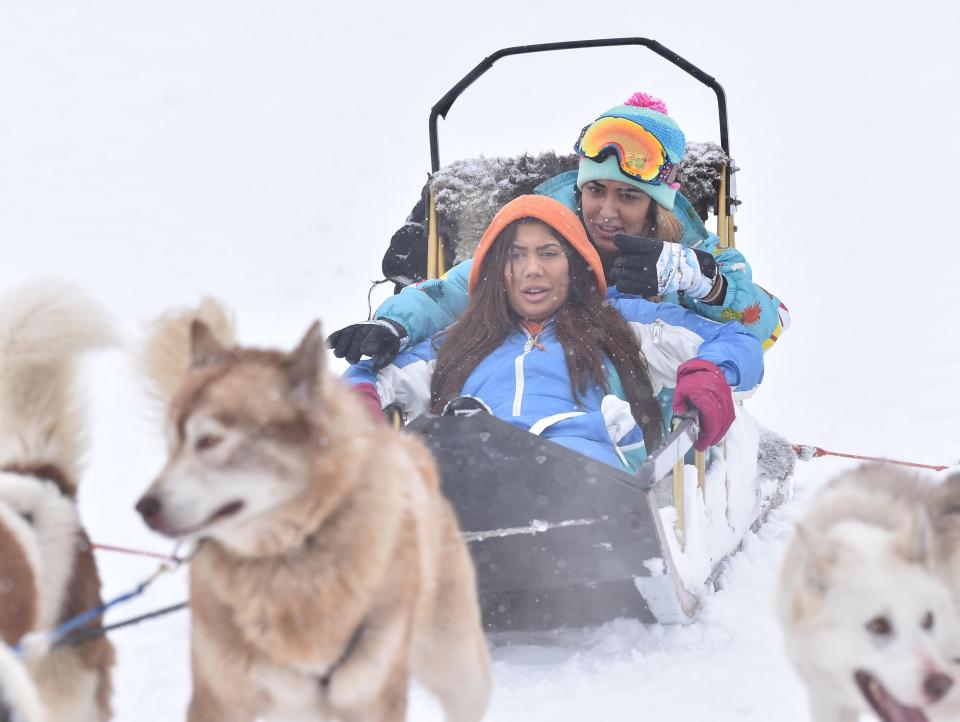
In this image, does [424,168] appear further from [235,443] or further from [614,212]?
[235,443]

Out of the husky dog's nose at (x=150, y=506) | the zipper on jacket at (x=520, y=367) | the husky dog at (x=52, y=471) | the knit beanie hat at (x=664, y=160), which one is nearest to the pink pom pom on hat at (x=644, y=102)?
the knit beanie hat at (x=664, y=160)

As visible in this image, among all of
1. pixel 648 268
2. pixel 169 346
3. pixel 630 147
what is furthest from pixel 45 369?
pixel 630 147

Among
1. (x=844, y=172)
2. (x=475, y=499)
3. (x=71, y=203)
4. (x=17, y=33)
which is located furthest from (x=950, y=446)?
(x=17, y=33)

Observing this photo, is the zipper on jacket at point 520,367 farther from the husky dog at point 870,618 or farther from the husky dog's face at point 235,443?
the husky dog's face at point 235,443

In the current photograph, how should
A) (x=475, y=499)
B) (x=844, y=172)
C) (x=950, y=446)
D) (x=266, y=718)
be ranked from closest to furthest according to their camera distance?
(x=266, y=718), (x=475, y=499), (x=950, y=446), (x=844, y=172)

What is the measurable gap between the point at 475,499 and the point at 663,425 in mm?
1245

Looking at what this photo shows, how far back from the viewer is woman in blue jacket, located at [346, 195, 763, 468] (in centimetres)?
452

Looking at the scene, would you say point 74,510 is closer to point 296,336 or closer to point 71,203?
point 296,336

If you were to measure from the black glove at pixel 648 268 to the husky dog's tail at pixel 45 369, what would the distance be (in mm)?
2441

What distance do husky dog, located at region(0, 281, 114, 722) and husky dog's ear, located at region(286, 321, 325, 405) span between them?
725 millimetres

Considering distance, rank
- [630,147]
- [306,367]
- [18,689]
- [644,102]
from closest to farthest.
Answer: [18,689], [306,367], [630,147], [644,102]

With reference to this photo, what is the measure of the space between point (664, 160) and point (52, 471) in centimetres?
329

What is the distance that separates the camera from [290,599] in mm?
2316

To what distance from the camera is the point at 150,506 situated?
7.02 ft
